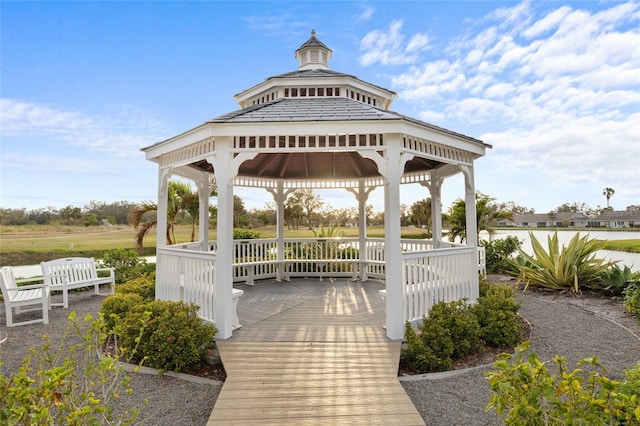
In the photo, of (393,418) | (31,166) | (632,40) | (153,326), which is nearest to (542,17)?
(632,40)

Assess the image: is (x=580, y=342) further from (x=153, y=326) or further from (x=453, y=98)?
(x=153, y=326)

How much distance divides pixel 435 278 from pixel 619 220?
55029mm

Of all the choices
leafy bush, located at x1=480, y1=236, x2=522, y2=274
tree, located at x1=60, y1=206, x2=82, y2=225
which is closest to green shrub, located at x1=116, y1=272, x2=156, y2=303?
leafy bush, located at x1=480, y1=236, x2=522, y2=274

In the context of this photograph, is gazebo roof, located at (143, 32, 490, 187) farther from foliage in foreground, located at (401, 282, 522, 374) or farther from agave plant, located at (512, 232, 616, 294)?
agave plant, located at (512, 232, 616, 294)

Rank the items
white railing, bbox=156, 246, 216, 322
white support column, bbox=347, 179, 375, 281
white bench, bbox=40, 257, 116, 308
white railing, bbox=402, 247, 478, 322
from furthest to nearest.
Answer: white support column, bbox=347, 179, 375, 281 < white bench, bbox=40, 257, 116, 308 < white railing, bbox=156, 246, 216, 322 < white railing, bbox=402, 247, 478, 322

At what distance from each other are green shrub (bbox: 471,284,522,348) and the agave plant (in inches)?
149

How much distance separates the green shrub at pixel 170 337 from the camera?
3873 mm

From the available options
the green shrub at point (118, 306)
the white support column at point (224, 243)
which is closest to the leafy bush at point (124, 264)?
the green shrub at point (118, 306)

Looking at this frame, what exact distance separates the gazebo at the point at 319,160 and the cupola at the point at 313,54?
25 millimetres

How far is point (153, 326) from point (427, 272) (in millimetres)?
4056

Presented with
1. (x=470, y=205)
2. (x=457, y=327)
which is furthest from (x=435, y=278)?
(x=470, y=205)

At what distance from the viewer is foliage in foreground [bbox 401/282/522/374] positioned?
397cm

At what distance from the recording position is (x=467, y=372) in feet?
12.7

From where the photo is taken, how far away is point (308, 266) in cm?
934
